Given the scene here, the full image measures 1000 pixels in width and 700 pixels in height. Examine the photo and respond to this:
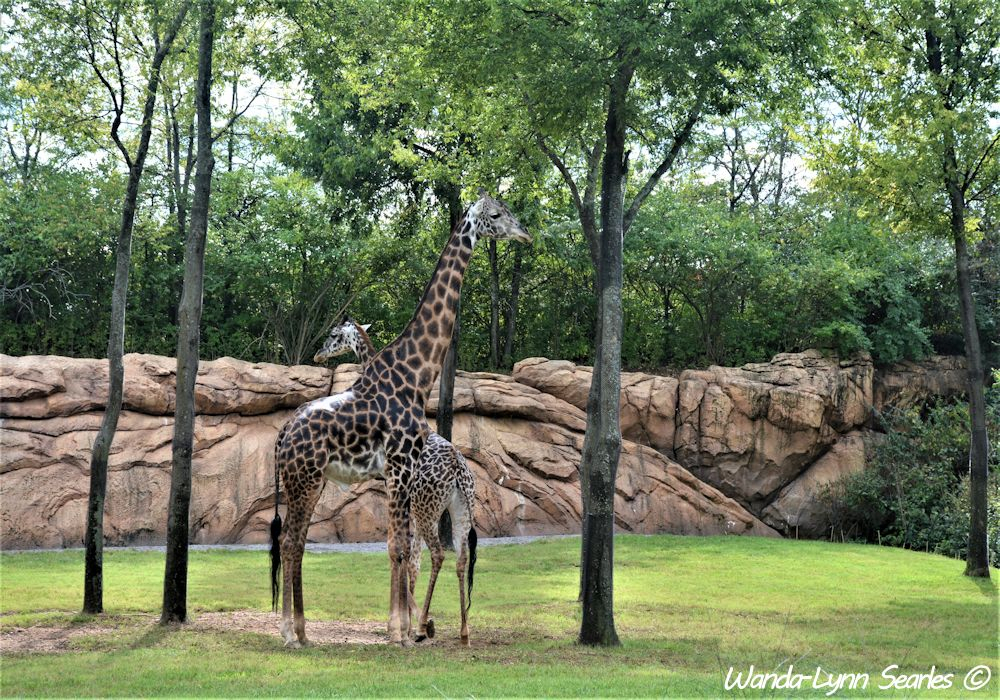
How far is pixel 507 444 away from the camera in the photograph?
847 inches

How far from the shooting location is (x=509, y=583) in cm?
1455

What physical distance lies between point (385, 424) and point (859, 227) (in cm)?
2098

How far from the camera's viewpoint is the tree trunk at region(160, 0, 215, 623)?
10.7 metres

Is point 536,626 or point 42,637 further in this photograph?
point 536,626

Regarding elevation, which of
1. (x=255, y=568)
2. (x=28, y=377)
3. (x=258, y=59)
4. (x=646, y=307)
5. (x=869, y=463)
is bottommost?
(x=255, y=568)

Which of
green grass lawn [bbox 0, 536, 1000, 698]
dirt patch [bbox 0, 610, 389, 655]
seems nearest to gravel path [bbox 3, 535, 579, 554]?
green grass lawn [bbox 0, 536, 1000, 698]

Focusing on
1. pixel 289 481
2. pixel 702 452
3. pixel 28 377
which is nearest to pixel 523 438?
pixel 702 452

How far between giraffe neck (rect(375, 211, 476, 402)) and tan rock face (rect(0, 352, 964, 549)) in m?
9.58

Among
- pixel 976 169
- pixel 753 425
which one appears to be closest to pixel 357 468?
pixel 976 169

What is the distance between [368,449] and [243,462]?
10.0m

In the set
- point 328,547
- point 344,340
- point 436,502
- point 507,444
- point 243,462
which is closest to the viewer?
point 436,502

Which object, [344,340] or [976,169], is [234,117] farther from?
[976,169]

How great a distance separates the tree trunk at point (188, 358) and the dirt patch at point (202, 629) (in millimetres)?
411

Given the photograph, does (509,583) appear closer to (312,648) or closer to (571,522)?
(312,648)
